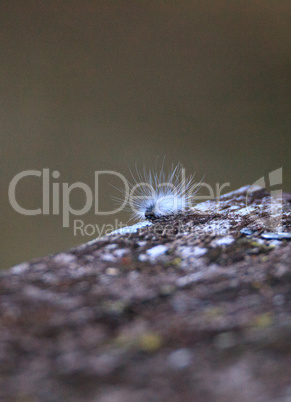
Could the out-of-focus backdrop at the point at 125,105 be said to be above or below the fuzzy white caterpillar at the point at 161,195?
above

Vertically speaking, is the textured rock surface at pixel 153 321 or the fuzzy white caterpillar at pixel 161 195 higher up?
the fuzzy white caterpillar at pixel 161 195

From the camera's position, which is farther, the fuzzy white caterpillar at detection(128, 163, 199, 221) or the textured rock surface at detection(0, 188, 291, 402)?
the fuzzy white caterpillar at detection(128, 163, 199, 221)

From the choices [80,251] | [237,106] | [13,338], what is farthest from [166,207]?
[237,106]

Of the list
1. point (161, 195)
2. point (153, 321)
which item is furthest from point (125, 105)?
point (153, 321)

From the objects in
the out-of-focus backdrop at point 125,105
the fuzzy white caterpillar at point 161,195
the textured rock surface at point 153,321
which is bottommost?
the textured rock surface at point 153,321

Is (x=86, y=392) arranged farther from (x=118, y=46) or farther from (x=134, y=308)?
(x=118, y=46)

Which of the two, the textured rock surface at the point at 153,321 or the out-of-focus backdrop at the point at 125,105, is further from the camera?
the out-of-focus backdrop at the point at 125,105
